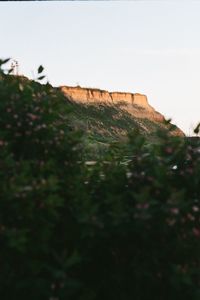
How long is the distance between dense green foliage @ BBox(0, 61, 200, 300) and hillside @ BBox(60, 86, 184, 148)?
328 feet

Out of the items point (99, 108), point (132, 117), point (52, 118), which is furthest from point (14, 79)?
point (132, 117)

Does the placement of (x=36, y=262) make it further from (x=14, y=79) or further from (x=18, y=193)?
(x=14, y=79)

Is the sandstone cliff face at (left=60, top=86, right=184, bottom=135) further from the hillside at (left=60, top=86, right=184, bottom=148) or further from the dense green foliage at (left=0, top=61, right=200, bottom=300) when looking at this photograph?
the dense green foliage at (left=0, top=61, right=200, bottom=300)

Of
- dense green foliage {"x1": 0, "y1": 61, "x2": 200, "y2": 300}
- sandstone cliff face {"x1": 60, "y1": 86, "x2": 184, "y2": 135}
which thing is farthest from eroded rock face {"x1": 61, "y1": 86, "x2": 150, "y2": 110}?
dense green foliage {"x1": 0, "y1": 61, "x2": 200, "y2": 300}

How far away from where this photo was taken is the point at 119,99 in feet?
438

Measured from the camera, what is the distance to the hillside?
11331 cm

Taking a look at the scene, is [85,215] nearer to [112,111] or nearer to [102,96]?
[112,111]

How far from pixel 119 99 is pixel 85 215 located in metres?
130

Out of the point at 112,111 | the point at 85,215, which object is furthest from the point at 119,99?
the point at 85,215

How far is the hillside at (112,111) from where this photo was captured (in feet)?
372

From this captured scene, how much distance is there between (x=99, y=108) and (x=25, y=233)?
384ft

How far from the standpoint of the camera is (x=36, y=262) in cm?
418

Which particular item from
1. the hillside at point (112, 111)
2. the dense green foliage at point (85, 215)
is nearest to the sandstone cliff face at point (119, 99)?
the hillside at point (112, 111)

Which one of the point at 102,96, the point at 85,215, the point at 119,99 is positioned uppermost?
the point at 102,96
